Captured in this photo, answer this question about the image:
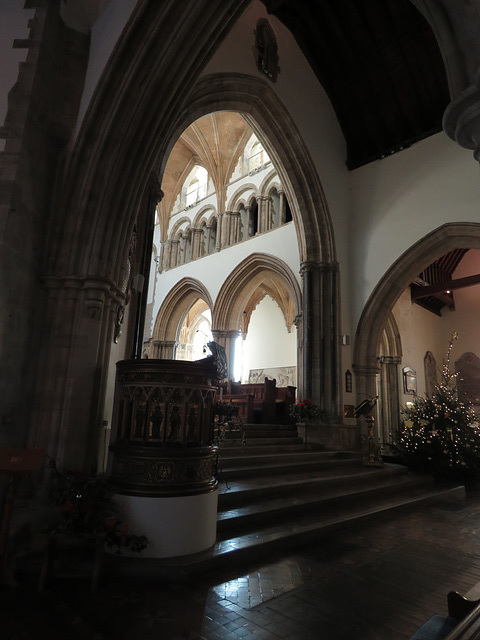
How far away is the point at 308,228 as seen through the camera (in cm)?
902

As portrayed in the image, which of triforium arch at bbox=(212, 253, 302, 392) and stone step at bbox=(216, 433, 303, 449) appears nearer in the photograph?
stone step at bbox=(216, 433, 303, 449)

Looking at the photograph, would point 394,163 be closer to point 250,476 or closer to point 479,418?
point 479,418

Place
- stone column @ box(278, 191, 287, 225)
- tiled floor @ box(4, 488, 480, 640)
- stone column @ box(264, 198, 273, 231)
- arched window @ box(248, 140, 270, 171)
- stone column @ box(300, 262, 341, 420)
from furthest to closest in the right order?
1. arched window @ box(248, 140, 270, 171)
2. stone column @ box(264, 198, 273, 231)
3. stone column @ box(278, 191, 287, 225)
4. stone column @ box(300, 262, 341, 420)
5. tiled floor @ box(4, 488, 480, 640)

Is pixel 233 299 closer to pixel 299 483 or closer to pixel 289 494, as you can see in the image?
pixel 299 483

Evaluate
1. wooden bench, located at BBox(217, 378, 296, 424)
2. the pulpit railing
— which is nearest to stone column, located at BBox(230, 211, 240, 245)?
wooden bench, located at BBox(217, 378, 296, 424)

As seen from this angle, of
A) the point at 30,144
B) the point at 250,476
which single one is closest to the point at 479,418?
the point at 250,476

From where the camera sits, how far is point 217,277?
1291cm

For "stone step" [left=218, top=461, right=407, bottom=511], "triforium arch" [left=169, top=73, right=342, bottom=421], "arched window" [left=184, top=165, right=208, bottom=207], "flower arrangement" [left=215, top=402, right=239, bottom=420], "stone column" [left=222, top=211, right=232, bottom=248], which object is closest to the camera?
"stone step" [left=218, top=461, right=407, bottom=511]

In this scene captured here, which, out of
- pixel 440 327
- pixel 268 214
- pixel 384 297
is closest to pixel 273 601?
pixel 384 297

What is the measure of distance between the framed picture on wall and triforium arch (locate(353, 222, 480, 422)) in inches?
179

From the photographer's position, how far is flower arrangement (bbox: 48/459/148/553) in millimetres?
2734

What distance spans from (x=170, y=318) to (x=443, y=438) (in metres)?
9.64

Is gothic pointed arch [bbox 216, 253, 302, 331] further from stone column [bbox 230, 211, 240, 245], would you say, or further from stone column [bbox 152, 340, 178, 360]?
stone column [bbox 152, 340, 178, 360]

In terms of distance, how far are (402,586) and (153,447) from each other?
1.94 metres
